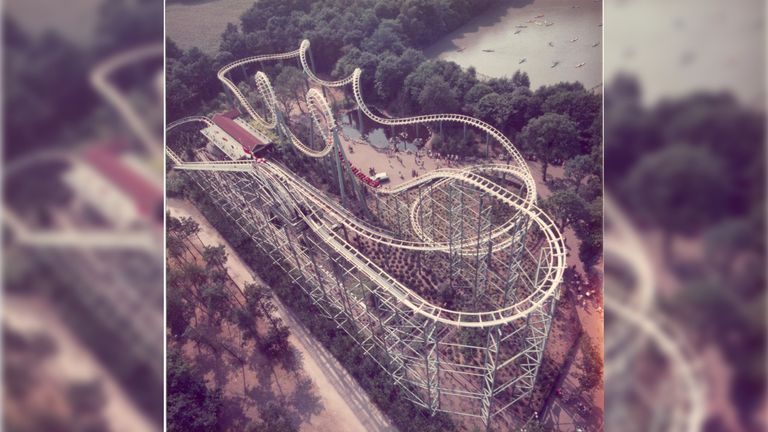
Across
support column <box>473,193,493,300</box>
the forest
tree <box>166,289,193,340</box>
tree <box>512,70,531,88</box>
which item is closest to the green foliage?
support column <box>473,193,493,300</box>

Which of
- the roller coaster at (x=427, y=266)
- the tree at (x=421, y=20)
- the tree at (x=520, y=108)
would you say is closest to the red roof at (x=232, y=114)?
the roller coaster at (x=427, y=266)

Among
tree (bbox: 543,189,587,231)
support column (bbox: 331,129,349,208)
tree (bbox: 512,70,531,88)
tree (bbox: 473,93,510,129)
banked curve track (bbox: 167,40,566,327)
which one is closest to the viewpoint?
banked curve track (bbox: 167,40,566,327)

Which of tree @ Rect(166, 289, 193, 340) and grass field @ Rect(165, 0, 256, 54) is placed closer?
tree @ Rect(166, 289, 193, 340)

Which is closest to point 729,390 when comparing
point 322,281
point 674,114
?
Answer: point 674,114

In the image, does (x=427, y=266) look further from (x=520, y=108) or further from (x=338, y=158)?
(x=520, y=108)

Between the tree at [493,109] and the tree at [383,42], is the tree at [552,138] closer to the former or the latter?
the tree at [493,109]

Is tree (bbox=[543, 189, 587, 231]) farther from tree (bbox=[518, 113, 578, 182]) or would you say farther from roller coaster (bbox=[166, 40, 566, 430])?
tree (bbox=[518, 113, 578, 182])

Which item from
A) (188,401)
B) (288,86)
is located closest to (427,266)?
(188,401)
